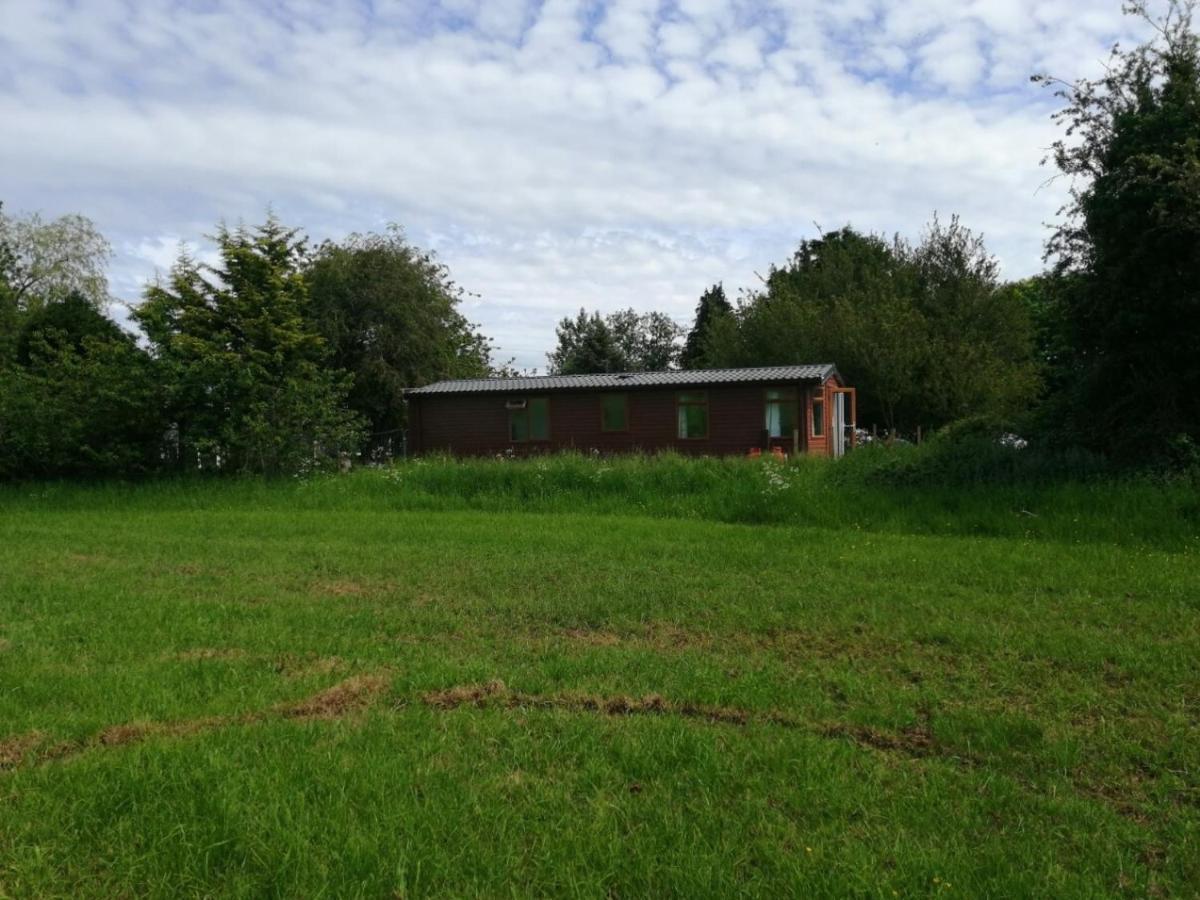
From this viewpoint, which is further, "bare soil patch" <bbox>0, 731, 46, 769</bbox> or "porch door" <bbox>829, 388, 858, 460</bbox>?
"porch door" <bbox>829, 388, 858, 460</bbox>

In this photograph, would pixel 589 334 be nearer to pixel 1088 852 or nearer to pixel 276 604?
pixel 276 604

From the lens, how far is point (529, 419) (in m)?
26.4

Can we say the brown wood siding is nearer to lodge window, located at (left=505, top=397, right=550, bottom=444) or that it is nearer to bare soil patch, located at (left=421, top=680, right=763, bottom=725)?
lodge window, located at (left=505, top=397, right=550, bottom=444)

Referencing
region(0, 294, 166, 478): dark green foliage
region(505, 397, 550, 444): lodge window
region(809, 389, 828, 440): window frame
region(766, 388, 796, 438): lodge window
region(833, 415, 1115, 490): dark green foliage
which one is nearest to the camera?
region(833, 415, 1115, 490): dark green foliage

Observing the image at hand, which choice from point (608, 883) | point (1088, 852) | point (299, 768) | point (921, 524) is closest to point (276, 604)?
point (299, 768)

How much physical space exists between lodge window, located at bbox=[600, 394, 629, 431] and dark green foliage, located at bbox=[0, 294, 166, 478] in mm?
11118

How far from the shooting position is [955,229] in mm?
36844

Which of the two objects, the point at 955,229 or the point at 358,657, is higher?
the point at 955,229

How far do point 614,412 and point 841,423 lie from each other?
6.68 meters

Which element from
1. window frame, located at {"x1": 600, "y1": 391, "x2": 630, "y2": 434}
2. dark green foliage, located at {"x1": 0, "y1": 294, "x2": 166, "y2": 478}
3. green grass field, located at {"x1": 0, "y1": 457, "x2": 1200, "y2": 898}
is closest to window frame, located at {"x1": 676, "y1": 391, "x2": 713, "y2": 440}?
window frame, located at {"x1": 600, "y1": 391, "x2": 630, "y2": 434}

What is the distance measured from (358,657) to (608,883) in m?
3.18

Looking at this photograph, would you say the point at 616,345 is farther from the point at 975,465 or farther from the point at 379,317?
the point at 975,465

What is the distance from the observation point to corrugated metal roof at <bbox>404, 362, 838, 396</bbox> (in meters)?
24.0

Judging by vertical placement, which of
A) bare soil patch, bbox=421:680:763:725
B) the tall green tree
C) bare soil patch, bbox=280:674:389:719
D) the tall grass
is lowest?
bare soil patch, bbox=421:680:763:725
